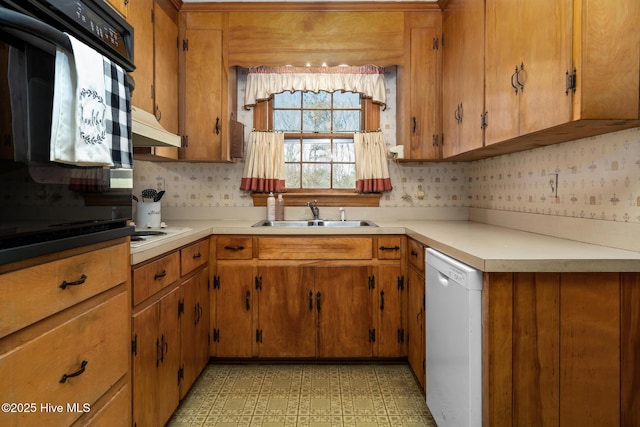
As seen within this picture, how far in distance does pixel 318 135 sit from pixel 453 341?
2.13m

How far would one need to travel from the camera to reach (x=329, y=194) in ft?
10.5

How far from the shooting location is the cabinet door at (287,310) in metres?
2.58

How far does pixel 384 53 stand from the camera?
9.23 ft

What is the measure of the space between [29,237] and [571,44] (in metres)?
1.72

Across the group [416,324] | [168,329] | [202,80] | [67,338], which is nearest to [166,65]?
[202,80]

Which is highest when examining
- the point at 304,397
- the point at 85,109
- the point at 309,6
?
the point at 309,6

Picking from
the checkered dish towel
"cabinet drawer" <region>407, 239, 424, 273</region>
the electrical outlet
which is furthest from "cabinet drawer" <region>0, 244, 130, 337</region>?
the electrical outlet

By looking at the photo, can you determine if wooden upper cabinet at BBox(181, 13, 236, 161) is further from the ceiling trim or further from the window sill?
the window sill

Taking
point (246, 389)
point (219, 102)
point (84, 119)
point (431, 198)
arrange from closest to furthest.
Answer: point (84, 119), point (246, 389), point (219, 102), point (431, 198)

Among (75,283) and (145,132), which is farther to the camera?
(145,132)

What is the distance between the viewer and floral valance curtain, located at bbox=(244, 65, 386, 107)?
3.15 m

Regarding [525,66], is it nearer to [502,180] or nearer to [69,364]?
[502,180]

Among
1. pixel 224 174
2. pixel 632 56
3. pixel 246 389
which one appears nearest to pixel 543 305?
pixel 632 56

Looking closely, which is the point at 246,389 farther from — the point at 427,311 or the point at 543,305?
the point at 543,305
